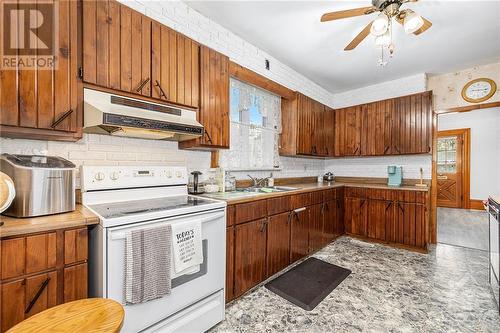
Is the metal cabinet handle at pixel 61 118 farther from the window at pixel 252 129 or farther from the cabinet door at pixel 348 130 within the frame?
the cabinet door at pixel 348 130

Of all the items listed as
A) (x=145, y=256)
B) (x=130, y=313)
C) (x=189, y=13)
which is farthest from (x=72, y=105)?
(x=189, y=13)

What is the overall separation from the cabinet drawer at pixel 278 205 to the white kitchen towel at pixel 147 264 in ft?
3.79

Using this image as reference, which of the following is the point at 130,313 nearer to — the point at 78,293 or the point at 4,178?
the point at 78,293

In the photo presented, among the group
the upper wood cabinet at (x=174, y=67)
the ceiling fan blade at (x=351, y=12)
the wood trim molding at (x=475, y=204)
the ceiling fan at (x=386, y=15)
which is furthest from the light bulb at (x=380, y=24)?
the wood trim molding at (x=475, y=204)

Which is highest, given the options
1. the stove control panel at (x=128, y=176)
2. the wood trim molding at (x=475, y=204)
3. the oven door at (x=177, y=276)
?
the stove control panel at (x=128, y=176)

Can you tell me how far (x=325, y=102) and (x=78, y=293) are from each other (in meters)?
4.56

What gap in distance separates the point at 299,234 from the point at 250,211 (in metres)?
1.01

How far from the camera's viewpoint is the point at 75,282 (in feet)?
3.82

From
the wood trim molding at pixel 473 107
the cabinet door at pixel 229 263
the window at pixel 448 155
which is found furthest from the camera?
the window at pixel 448 155

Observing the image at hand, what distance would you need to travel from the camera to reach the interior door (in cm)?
625

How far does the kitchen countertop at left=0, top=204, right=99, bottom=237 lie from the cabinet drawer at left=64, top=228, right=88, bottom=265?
4 centimetres

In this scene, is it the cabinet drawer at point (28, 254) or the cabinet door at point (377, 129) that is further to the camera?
the cabinet door at point (377, 129)

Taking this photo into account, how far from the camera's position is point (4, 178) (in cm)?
109

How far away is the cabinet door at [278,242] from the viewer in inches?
92.7
